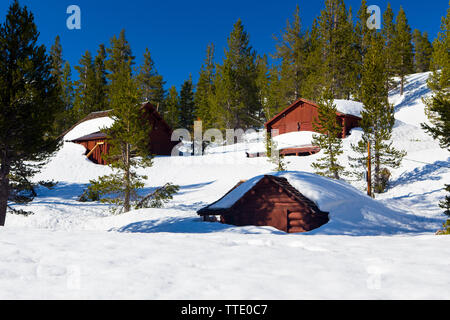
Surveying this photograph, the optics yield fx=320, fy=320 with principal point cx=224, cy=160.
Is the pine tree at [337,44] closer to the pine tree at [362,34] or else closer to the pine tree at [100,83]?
the pine tree at [362,34]

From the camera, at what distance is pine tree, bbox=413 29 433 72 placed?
70.1 meters

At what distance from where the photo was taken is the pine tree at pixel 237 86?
50341 millimetres

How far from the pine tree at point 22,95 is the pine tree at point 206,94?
124 ft

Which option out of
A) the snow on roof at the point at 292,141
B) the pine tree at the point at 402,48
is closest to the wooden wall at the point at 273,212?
the snow on roof at the point at 292,141

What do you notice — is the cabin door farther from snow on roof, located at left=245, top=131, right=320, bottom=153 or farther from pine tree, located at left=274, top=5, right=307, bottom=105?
pine tree, located at left=274, top=5, right=307, bottom=105

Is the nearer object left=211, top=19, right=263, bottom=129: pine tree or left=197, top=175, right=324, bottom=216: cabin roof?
left=197, top=175, right=324, bottom=216: cabin roof

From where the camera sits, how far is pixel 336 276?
358 cm

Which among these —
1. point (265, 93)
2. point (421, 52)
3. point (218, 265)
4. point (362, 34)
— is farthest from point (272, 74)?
point (218, 265)

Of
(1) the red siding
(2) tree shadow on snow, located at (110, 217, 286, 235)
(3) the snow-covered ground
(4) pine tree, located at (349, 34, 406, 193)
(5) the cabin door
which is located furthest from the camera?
(1) the red siding

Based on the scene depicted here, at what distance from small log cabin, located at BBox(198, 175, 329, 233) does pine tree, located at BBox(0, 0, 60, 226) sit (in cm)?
862

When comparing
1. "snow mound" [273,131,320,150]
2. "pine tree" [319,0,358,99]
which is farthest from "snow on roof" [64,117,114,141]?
"pine tree" [319,0,358,99]
